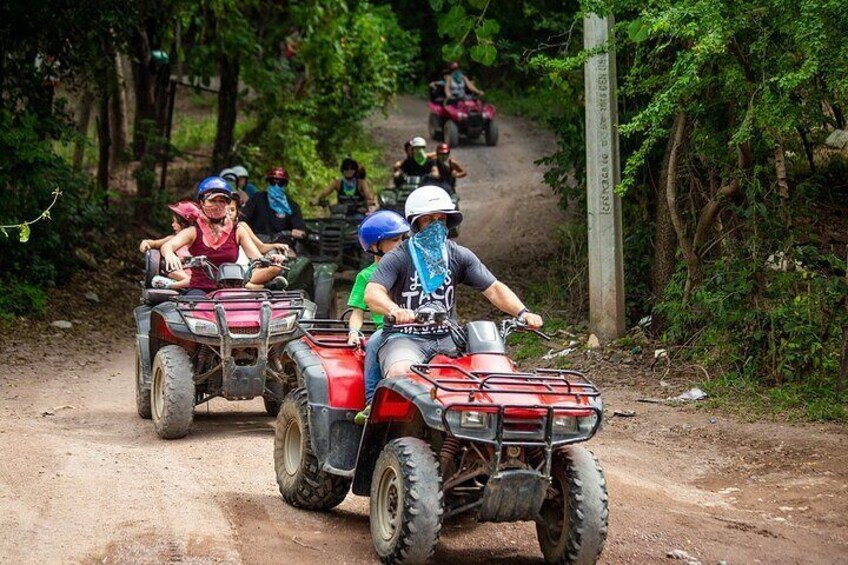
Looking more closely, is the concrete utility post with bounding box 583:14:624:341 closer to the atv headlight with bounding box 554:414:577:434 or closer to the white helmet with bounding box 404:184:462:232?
the white helmet with bounding box 404:184:462:232

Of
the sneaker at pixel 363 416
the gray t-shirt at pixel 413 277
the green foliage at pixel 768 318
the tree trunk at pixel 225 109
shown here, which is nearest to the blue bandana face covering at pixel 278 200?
the green foliage at pixel 768 318

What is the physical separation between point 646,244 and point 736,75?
161 inches

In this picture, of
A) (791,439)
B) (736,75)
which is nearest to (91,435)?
(791,439)

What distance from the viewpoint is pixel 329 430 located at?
7.32 meters

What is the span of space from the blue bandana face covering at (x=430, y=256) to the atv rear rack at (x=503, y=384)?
74cm

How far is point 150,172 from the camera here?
21.8 m

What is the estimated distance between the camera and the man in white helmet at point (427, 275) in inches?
278

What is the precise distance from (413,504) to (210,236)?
17.6 ft

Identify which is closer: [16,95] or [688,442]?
[688,442]

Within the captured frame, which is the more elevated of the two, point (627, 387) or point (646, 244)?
point (646, 244)

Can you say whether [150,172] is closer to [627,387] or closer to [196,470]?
[627,387]

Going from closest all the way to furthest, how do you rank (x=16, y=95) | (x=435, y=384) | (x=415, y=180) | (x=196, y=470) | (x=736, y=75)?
(x=435, y=384), (x=196, y=470), (x=736, y=75), (x=16, y=95), (x=415, y=180)

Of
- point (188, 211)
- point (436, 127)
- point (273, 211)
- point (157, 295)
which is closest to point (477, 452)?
→ point (157, 295)

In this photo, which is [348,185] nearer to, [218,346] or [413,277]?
[218,346]
